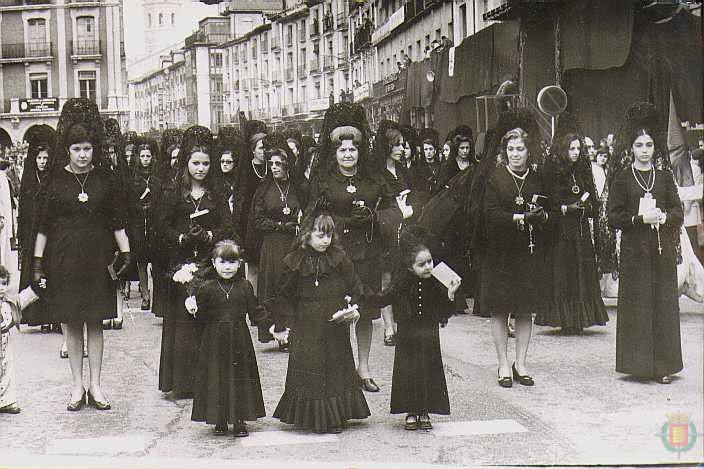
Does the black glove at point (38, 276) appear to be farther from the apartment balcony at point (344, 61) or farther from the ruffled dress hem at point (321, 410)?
the apartment balcony at point (344, 61)

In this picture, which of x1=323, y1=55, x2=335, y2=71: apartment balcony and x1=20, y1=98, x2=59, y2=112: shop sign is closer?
x1=20, y1=98, x2=59, y2=112: shop sign

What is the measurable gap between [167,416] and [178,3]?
9.20 ft

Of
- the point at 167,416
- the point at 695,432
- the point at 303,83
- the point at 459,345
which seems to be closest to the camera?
the point at 695,432

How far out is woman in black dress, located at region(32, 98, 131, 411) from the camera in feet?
20.1

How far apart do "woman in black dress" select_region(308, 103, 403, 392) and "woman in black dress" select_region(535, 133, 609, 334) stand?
6.37 ft

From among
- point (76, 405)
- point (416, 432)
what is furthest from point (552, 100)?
point (76, 405)

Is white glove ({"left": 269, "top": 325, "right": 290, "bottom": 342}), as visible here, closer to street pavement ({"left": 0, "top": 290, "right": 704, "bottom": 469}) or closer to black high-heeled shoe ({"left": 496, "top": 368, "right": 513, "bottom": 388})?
street pavement ({"left": 0, "top": 290, "right": 704, "bottom": 469})

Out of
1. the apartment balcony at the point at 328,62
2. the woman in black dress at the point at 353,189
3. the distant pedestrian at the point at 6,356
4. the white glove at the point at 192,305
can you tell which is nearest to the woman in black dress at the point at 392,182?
the woman in black dress at the point at 353,189

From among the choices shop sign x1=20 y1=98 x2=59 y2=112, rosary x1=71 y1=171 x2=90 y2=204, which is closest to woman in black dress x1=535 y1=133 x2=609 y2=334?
rosary x1=71 y1=171 x2=90 y2=204

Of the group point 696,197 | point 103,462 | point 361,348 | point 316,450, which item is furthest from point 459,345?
point 103,462

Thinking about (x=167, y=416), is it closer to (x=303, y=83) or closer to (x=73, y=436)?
(x=73, y=436)

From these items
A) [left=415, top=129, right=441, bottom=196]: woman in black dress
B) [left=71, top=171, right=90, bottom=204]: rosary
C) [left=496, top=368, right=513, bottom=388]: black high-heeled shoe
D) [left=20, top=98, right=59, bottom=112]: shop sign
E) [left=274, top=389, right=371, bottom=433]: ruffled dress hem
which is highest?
[left=20, top=98, right=59, bottom=112]: shop sign

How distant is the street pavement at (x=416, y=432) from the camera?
5.24 meters

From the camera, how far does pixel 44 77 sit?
6469 mm
